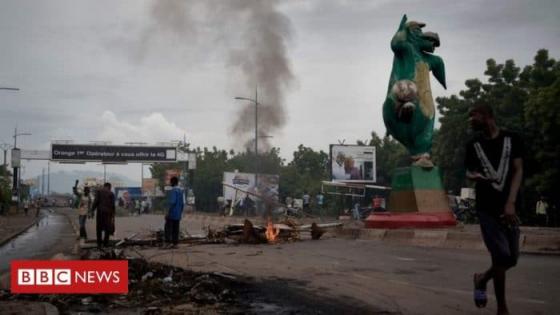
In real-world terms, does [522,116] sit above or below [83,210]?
above

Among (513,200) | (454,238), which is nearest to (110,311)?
(513,200)

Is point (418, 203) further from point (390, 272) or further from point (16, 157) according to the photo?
point (16, 157)

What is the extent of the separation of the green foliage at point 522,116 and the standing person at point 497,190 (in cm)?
1882

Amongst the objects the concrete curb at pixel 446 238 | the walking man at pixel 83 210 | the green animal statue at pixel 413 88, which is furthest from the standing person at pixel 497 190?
the walking man at pixel 83 210

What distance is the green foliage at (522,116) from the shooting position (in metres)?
25.9

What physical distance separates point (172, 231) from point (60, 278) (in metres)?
7.10

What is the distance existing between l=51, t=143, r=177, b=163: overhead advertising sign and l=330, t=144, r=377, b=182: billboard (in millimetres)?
19135

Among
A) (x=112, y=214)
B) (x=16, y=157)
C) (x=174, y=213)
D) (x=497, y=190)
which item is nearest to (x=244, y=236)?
(x=174, y=213)

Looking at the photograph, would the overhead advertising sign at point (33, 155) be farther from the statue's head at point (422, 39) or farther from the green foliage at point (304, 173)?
the statue's head at point (422, 39)

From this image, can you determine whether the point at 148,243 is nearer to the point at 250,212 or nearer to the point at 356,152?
the point at 250,212

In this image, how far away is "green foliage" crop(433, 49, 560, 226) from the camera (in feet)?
85.0

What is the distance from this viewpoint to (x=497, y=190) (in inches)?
190

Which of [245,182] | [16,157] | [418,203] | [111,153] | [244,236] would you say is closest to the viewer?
[244,236]

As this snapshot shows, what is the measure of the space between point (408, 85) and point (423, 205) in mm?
3450
